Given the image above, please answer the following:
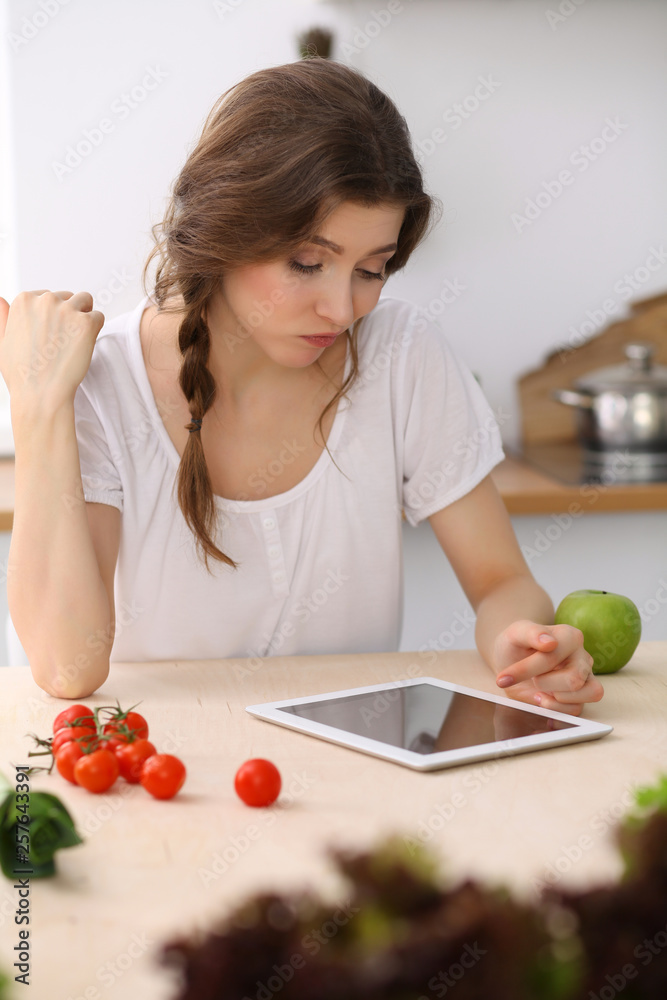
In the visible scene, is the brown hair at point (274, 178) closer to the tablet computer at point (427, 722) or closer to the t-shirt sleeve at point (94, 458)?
the t-shirt sleeve at point (94, 458)

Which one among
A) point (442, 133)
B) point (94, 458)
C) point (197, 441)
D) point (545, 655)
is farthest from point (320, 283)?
point (442, 133)

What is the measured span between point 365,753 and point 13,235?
205 centimetres

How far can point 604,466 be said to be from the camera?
234 centimetres

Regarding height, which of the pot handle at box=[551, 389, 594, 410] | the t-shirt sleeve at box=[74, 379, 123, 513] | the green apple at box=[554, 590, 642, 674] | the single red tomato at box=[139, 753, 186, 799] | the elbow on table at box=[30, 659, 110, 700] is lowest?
the elbow on table at box=[30, 659, 110, 700]

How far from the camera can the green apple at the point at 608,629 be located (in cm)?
113

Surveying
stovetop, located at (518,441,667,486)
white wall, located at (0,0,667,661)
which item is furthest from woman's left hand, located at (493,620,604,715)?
white wall, located at (0,0,667,661)

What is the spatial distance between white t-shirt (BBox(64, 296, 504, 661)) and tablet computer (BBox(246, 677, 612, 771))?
41cm

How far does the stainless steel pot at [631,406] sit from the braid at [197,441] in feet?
3.95

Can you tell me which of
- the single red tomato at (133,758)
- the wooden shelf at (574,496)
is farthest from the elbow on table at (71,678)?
the wooden shelf at (574,496)

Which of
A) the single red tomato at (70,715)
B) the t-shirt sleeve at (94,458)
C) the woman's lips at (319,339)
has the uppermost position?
the woman's lips at (319,339)

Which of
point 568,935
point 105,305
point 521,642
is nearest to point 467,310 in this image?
point 105,305

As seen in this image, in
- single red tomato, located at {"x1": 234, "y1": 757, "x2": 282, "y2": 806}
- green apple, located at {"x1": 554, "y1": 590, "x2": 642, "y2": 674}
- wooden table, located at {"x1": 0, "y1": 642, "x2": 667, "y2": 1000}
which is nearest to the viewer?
wooden table, located at {"x1": 0, "y1": 642, "x2": 667, "y2": 1000}

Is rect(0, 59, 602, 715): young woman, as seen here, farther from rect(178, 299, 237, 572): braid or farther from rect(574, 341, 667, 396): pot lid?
rect(574, 341, 667, 396): pot lid

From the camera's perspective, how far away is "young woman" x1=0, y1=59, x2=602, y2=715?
1.17m
